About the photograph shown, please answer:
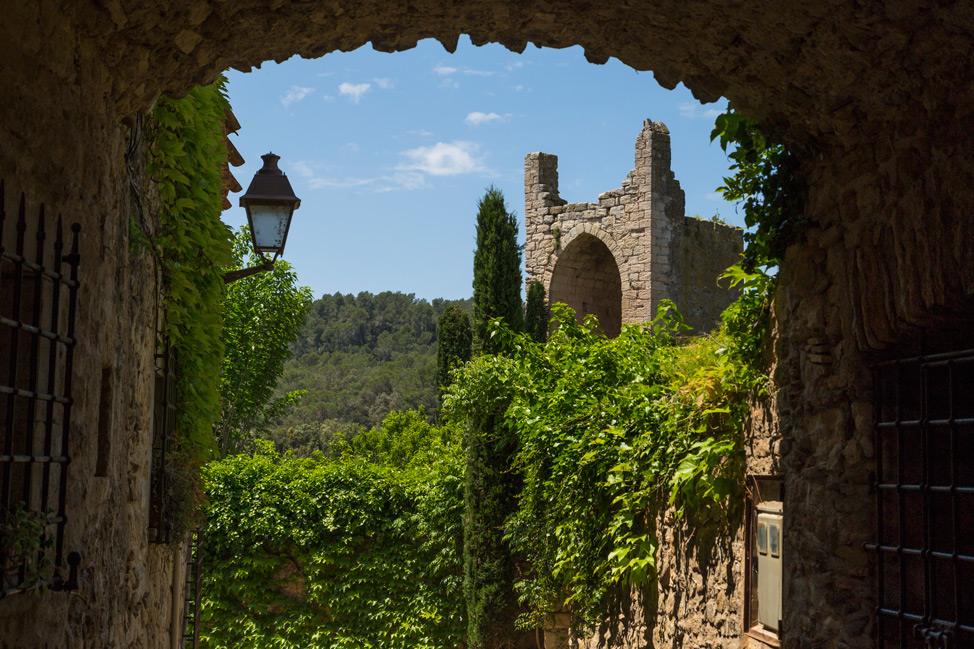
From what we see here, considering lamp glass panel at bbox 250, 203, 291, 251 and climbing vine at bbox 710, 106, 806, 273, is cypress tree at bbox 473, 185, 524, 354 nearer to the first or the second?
lamp glass panel at bbox 250, 203, 291, 251

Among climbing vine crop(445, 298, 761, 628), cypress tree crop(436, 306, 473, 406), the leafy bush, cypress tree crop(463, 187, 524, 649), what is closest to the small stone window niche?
climbing vine crop(445, 298, 761, 628)

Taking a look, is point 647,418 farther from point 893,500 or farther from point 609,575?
point 893,500

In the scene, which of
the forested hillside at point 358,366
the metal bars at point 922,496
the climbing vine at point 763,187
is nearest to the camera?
the metal bars at point 922,496

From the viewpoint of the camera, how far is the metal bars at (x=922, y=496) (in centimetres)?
313

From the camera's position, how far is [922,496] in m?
3.29

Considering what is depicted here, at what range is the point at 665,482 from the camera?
551cm

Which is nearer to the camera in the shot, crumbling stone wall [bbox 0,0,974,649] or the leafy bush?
crumbling stone wall [bbox 0,0,974,649]

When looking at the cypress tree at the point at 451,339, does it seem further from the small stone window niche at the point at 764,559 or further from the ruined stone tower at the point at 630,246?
the small stone window niche at the point at 764,559

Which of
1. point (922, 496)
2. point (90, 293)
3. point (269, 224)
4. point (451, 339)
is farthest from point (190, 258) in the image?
point (451, 339)

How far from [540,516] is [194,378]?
4087 millimetres

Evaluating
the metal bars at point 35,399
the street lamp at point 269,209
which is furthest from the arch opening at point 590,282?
the metal bars at point 35,399

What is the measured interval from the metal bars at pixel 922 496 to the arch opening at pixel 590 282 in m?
15.9

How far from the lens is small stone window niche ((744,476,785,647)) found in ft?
13.7

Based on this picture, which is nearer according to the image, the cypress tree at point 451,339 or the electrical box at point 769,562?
the electrical box at point 769,562
